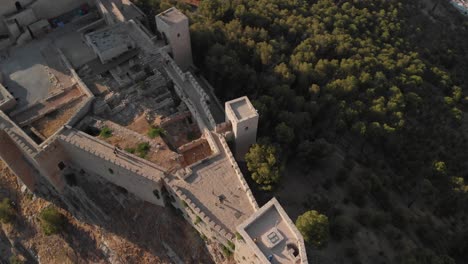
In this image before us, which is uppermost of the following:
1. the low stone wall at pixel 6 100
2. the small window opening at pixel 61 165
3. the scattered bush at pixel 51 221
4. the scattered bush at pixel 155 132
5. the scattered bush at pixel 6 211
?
the low stone wall at pixel 6 100

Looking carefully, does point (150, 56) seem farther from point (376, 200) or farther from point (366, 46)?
point (366, 46)

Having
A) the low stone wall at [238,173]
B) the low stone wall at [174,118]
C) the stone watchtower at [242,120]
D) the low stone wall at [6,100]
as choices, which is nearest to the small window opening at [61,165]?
the low stone wall at [6,100]

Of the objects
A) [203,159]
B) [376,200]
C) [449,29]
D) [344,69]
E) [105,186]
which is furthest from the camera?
[449,29]

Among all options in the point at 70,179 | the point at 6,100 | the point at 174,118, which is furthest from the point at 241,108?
the point at 6,100

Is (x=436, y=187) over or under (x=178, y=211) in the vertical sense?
under

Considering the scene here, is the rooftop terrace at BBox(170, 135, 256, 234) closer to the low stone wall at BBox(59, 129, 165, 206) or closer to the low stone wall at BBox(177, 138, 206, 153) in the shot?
the low stone wall at BBox(59, 129, 165, 206)

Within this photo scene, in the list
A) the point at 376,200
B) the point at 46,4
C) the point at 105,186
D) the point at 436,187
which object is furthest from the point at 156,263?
the point at 436,187

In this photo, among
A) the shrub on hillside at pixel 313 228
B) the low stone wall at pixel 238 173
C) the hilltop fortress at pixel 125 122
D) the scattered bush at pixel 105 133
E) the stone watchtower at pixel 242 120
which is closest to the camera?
the shrub on hillside at pixel 313 228

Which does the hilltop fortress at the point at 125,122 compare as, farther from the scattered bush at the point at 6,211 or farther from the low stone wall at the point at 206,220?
the scattered bush at the point at 6,211
